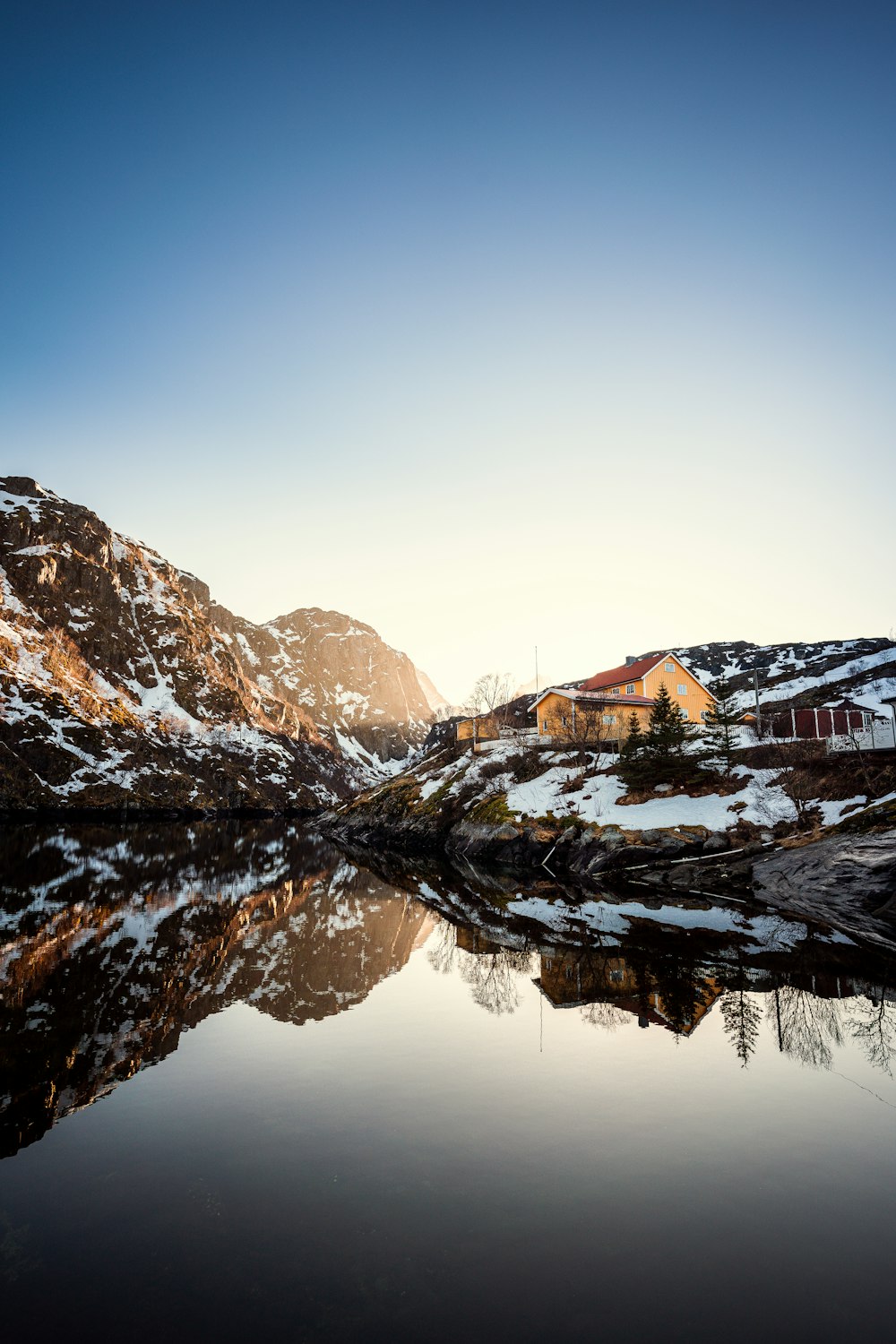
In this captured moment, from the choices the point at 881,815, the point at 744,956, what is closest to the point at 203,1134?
the point at 744,956

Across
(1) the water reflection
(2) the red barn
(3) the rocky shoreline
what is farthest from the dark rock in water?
(2) the red barn

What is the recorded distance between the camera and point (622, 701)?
7925 centimetres

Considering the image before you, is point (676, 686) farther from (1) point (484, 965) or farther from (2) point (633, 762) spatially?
(1) point (484, 965)

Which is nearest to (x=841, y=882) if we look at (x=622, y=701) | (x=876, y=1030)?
(x=876, y=1030)

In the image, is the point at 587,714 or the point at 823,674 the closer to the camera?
the point at 587,714

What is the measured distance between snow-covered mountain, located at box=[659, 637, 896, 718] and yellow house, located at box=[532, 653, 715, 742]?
17302mm

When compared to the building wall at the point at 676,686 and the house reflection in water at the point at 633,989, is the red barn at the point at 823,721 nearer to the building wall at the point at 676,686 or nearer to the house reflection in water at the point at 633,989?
the building wall at the point at 676,686

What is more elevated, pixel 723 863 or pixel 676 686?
pixel 676 686

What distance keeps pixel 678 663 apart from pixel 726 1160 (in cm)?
7541

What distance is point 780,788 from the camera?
46750 mm

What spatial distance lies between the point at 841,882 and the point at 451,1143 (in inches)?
1097

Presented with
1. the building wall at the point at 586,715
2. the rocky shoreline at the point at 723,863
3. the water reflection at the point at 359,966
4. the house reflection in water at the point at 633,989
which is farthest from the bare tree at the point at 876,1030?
the building wall at the point at 586,715

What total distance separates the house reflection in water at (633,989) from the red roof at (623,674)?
199ft

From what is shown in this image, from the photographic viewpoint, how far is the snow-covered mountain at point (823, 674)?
118 meters
